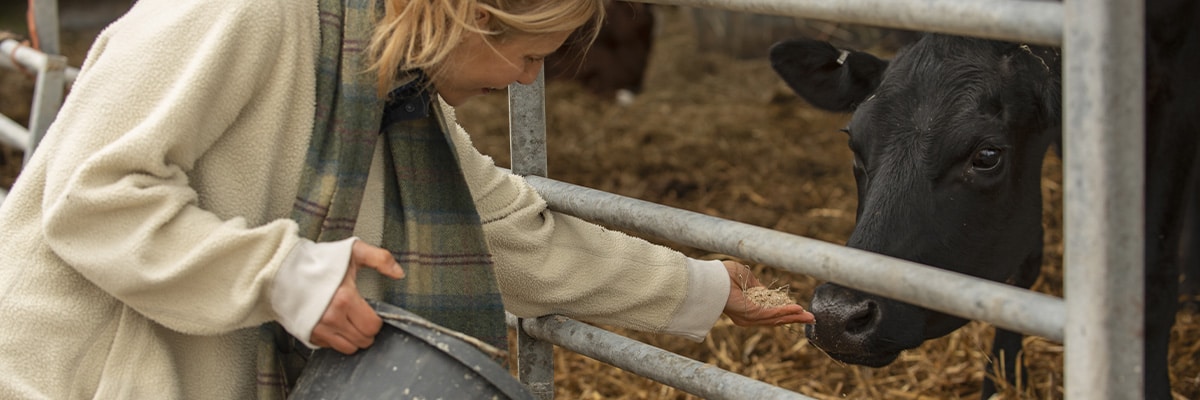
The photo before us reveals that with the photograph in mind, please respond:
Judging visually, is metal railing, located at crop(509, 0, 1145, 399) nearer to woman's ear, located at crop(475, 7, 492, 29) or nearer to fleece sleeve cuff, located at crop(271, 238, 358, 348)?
woman's ear, located at crop(475, 7, 492, 29)

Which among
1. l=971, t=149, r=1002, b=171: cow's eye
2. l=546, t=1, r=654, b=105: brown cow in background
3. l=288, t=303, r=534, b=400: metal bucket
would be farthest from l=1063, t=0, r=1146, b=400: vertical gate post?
l=546, t=1, r=654, b=105: brown cow in background

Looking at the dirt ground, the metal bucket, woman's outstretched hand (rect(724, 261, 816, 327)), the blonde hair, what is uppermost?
the blonde hair

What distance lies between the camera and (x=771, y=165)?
5496 mm

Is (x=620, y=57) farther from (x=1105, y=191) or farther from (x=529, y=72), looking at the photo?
(x=1105, y=191)

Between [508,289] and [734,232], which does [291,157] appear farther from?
[734,232]

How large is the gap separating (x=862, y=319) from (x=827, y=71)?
3.14ft

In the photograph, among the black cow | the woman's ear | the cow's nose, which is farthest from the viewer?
the black cow

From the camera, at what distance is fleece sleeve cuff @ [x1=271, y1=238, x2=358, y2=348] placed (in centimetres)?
144

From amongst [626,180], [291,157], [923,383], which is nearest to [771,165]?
[626,180]

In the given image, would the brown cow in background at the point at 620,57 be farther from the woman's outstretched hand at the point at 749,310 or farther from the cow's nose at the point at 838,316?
the woman's outstretched hand at the point at 749,310

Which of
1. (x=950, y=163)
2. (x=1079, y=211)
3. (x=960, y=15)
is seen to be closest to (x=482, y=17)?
(x=960, y=15)

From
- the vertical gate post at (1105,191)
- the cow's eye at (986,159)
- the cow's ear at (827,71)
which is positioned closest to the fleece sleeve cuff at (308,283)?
the vertical gate post at (1105,191)

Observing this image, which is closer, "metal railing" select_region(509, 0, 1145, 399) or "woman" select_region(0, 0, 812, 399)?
"metal railing" select_region(509, 0, 1145, 399)

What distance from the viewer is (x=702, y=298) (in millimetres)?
1933
